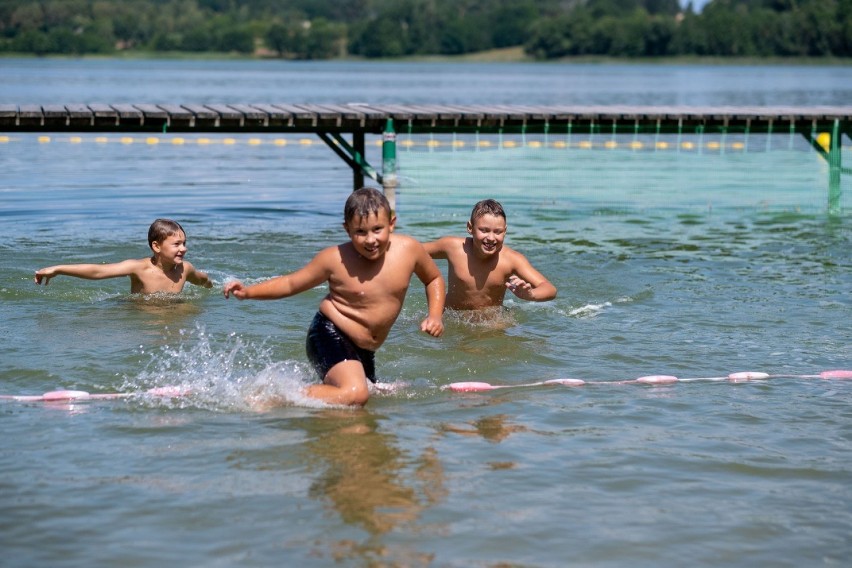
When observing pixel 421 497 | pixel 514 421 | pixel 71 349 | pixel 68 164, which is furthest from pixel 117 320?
pixel 68 164

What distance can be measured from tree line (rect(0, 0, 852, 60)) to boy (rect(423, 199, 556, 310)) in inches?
3784

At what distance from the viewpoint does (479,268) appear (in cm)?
839

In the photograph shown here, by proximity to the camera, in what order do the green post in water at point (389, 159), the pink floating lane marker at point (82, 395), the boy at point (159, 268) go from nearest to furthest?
1. the pink floating lane marker at point (82, 395)
2. the boy at point (159, 268)
3. the green post in water at point (389, 159)

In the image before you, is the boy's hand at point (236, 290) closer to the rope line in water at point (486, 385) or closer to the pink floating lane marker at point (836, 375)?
the rope line in water at point (486, 385)

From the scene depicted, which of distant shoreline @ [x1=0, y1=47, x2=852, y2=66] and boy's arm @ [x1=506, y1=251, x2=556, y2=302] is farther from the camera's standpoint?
distant shoreline @ [x1=0, y1=47, x2=852, y2=66]

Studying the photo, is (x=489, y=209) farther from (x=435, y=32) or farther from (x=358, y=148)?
(x=435, y=32)

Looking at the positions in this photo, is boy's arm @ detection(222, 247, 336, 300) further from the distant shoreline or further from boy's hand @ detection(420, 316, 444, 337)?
the distant shoreline

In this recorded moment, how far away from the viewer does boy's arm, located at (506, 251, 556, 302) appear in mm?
7812

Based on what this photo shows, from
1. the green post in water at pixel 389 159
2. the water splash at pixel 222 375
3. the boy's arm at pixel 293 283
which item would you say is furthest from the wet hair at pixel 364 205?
the green post in water at pixel 389 159

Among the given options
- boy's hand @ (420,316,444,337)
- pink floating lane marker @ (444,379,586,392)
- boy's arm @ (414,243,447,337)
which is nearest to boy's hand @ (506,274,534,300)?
pink floating lane marker @ (444,379,586,392)

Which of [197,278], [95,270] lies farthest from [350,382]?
[197,278]

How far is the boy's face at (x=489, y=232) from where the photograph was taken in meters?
8.02

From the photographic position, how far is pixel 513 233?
44.3 ft

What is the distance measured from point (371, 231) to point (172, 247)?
340 centimetres
